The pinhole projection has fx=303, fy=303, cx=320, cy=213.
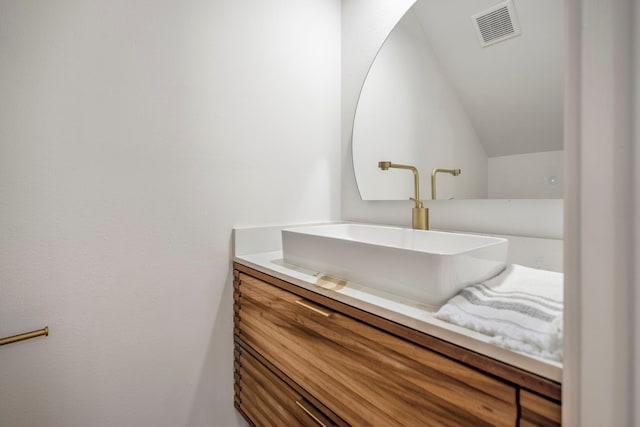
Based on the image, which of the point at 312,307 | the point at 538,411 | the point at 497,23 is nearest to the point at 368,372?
the point at 312,307

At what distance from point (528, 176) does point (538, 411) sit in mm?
712

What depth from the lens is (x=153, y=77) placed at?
41.4 inches

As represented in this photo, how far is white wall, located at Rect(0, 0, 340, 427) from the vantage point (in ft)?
2.84

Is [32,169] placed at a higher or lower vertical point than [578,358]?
higher

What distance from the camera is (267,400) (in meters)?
1.02

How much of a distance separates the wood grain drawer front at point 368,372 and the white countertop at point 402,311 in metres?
0.04

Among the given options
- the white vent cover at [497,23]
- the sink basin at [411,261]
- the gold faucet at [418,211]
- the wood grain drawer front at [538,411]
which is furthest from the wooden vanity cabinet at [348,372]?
the white vent cover at [497,23]

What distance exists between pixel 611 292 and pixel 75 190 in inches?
48.7

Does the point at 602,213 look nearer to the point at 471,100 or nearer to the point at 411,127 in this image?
the point at 471,100

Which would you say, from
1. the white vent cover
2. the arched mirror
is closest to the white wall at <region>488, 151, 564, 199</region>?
the arched mirror

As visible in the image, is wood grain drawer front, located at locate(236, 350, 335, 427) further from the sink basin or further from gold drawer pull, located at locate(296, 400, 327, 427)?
the sink basin

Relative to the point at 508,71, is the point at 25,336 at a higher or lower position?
lower

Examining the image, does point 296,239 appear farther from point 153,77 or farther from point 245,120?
point 153,77

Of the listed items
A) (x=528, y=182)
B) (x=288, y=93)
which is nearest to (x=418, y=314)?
(x=528, y=182)
